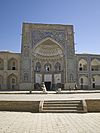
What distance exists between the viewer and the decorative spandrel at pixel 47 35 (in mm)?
29359

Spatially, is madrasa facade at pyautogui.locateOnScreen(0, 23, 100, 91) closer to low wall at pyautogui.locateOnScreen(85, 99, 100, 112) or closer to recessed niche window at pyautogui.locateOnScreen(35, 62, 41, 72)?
recessed niche window at pyautogui.locateOnScreen(35, 62, 41, 72)

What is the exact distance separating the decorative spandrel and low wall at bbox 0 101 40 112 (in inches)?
835

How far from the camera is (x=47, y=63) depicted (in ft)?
102

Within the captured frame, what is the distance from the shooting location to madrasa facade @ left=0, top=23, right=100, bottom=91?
28.2 meters

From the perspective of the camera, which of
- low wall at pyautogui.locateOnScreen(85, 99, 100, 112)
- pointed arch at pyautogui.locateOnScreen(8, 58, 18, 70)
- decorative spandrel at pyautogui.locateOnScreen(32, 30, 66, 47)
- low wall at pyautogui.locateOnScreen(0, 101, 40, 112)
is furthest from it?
decorative spandrel at pyautogui.locateOnScreen(32, 30, 66, 47)

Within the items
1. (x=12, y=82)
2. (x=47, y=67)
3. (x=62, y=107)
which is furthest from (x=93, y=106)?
(x=47, y=67)

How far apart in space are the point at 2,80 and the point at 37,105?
20664 millimetres

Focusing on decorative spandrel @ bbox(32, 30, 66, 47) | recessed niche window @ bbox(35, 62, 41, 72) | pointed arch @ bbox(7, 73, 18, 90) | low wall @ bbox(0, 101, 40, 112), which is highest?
decorative spandrel @ bbox(32, 30, 66, 47)

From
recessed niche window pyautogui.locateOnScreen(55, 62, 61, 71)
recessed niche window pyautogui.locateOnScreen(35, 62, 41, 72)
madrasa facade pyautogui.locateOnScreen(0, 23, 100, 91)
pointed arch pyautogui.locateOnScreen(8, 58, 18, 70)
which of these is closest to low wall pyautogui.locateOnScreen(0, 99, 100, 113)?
madrasa facade pyautogui.locateOnScreen(0, 23, 100, 91)

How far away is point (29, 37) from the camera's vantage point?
2930cm

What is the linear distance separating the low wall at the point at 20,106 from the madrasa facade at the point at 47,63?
1921 cm

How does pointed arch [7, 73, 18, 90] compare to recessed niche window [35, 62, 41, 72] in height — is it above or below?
below

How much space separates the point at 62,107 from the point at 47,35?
22.3 meters

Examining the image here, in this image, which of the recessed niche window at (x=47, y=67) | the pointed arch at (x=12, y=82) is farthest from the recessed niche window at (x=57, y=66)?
the pointed arch at (x=12, y=82)
